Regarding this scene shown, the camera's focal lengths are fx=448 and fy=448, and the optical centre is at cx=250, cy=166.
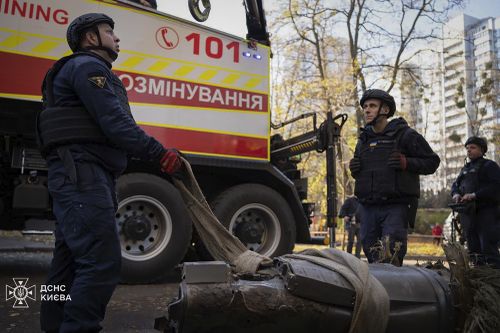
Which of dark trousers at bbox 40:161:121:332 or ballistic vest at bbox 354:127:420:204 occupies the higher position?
ballistic vest at bbox 354:127:420:204

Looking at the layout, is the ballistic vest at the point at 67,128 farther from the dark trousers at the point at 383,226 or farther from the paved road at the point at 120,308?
the dark trousers at the point at 383,226

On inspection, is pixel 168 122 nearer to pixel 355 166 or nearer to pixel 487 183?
pixel 355 166

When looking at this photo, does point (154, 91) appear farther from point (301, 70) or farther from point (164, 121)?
point (301, 70)

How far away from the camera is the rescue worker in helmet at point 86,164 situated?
6.87 ft

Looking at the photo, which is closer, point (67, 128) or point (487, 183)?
point (67, 128)

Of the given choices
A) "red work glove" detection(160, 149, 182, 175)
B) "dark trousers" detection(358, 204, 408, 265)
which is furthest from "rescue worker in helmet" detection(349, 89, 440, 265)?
"red work glove" detection(160, 149, 182, 175)

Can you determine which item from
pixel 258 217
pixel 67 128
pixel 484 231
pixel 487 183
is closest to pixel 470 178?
pixel 487 183

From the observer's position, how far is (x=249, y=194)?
530 centimetres

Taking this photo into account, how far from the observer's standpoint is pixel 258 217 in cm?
546

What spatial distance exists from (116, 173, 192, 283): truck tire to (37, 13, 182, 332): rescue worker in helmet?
220 centimetres

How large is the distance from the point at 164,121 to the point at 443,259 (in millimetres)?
3198

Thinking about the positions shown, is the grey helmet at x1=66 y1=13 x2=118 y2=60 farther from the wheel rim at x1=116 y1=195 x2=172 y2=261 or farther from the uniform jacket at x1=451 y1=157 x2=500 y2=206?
the uniform jacket at x1=451 y1=157 x2=500 y2=206

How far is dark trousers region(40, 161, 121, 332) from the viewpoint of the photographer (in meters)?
2.04

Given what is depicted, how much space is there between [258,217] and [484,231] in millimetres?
2585
